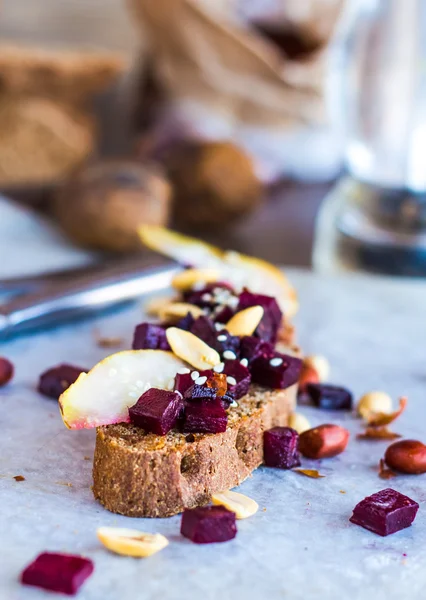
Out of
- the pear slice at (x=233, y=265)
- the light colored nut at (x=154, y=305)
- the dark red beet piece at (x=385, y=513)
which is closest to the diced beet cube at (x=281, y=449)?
the dark red beet piece at (x=385, y=513)

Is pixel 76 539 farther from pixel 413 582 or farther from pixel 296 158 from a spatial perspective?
pixel 296 158

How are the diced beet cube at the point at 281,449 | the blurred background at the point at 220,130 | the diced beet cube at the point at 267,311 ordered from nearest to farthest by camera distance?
1. the diced beet cube at the point at 281,449
2. the diced beet cube at the point at 267,311
3. the blurred background at the point at 220,130

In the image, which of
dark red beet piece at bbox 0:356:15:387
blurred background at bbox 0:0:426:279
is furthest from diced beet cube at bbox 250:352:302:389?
blurred background at bbox 0:0:426:279

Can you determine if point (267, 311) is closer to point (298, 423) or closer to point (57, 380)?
point (298, 423)

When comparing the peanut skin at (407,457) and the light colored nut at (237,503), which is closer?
the light colored nut at (237,503)

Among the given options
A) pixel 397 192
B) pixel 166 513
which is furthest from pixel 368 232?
pixel 166 513

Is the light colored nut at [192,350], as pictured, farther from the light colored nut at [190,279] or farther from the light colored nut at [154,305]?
the light colored nut at [154,305]

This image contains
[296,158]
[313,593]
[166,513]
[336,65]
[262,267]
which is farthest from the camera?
[296,158]
